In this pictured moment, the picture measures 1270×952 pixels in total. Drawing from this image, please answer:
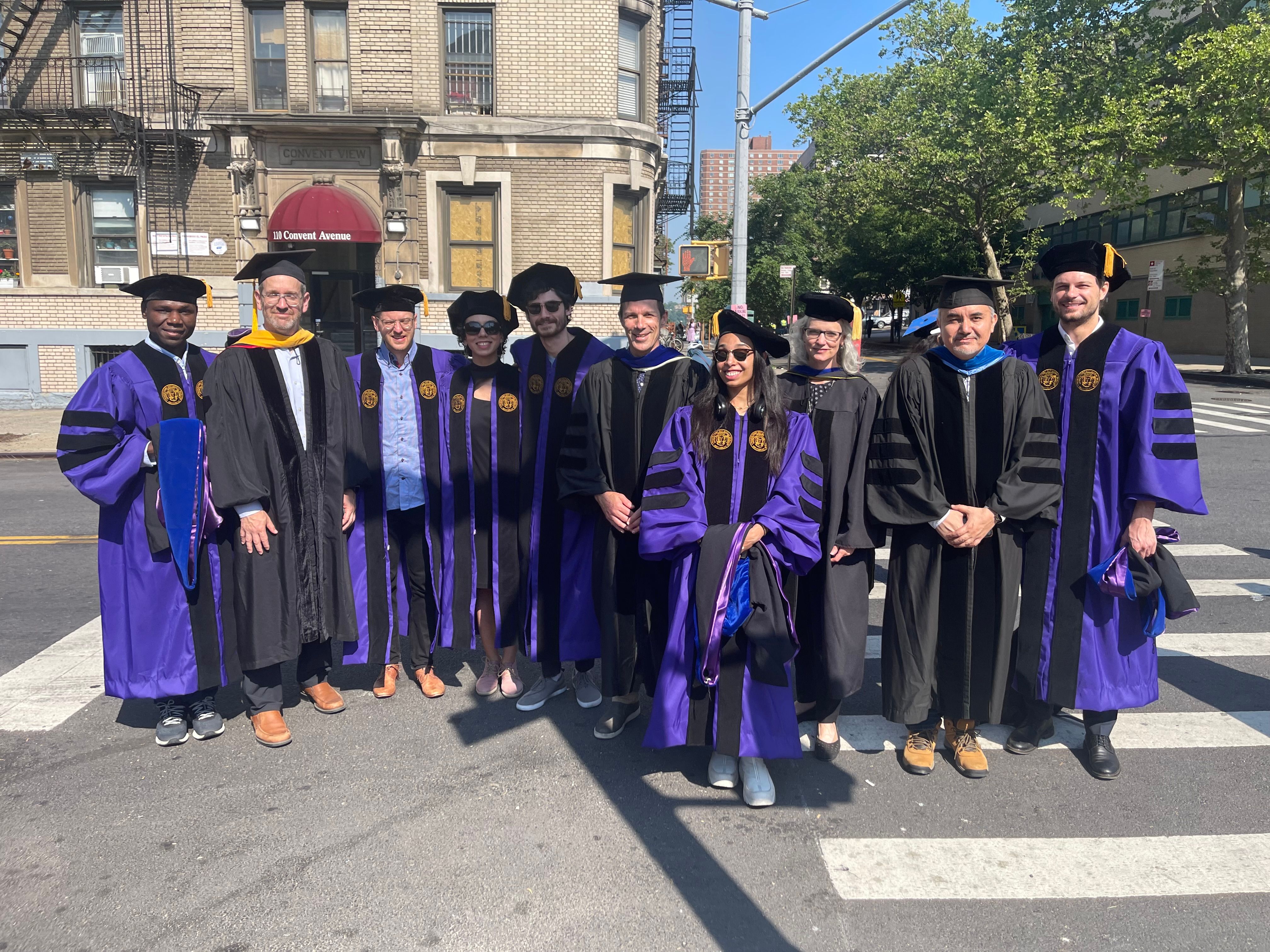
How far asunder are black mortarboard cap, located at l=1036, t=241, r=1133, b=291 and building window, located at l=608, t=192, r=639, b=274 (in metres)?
13.4

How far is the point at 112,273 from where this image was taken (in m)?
16.9

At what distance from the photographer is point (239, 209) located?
1641 centimetres

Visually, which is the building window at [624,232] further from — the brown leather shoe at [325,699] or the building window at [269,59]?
the brown leather shoe at [325,699]

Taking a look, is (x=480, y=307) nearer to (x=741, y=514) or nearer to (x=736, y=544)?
(x=741, y=514)

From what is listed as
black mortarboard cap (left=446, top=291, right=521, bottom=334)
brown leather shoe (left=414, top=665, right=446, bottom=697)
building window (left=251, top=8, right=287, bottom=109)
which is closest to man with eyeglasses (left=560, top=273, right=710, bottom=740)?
black mortarboard cap (left=446, top=291, right=521, bottom=334)

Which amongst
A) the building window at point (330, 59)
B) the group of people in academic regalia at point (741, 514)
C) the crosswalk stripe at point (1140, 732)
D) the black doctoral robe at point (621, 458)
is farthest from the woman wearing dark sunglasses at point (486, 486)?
the building window at point (330, 59)

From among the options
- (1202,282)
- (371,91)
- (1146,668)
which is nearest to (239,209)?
(371,91)

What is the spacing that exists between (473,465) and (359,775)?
159 cm

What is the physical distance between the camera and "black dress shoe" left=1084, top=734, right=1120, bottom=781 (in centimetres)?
382

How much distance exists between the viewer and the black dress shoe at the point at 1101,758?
382 cm

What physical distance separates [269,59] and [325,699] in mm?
15674

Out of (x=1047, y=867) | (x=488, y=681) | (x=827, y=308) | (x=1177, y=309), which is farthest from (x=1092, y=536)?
(x=1177, y=309)

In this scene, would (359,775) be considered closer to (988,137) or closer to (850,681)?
(850,681)

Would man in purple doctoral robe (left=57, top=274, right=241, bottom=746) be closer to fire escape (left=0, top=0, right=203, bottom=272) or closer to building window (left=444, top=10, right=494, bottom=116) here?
building window (left=444, top=10, right=494, bottom=116)
